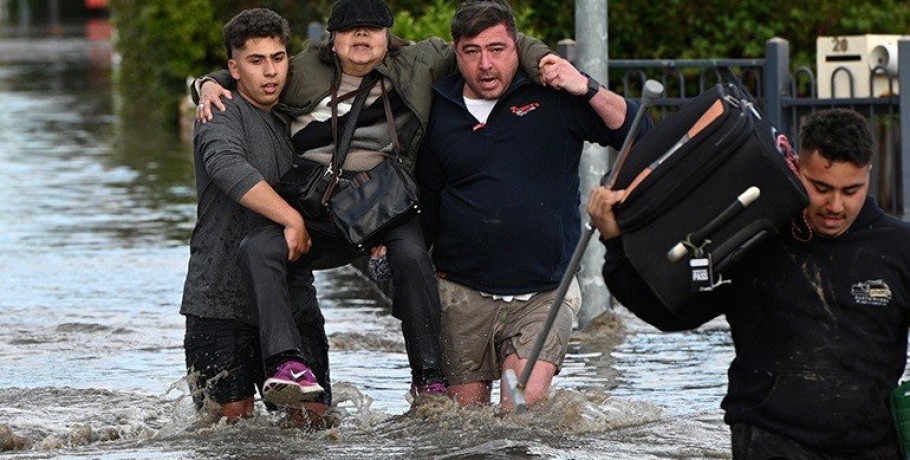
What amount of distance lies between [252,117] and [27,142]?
17.3 m

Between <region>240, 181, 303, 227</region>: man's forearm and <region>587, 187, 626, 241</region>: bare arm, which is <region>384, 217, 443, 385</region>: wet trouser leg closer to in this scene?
<region>240, 181, 303, 227</region>: man's forearm

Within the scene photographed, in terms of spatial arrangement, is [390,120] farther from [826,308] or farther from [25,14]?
[25,14]

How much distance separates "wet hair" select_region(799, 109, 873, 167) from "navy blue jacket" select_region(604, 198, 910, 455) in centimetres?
21

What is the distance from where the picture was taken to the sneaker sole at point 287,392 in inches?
243

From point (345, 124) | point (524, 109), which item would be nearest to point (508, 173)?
point (524, 109)

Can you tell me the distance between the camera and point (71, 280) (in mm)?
11852

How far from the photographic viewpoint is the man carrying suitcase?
15.3 feet

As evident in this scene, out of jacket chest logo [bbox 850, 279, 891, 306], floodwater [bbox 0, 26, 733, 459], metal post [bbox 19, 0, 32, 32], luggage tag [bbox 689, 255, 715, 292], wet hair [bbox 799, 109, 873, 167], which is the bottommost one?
floodwater [bbox 0, 26, 733, 459]

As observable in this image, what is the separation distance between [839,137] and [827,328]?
0.50m

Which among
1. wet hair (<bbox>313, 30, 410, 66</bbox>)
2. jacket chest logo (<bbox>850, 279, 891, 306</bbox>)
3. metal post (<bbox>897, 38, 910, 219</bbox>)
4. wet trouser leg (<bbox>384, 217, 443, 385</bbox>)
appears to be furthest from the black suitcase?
metal post (<bbox>897, 38, 910, 219</bbox>)

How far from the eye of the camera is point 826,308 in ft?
15.5

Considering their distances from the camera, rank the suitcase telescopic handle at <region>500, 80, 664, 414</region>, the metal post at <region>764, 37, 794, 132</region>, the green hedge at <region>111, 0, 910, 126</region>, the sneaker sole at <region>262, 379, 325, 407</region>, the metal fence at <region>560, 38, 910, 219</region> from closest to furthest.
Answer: the suitcase telescopic handle at <region>500, 80, 664, 414</region> → the sneaker sole at <region>262, 379, 325, 407</region> → the metal fence at <region>560, 38, 910, 219</region> → the metal post at <region>764, 37, 794, 132</region> → the green hedge at <region>111, 0, 910, 126</region>

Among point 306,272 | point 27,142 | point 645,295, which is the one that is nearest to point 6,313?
point 306,272

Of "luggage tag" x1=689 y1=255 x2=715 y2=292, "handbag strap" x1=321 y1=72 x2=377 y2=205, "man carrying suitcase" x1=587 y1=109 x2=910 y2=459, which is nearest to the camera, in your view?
"luggage tag" x1=689 y1=255 x2=715 y2=292
